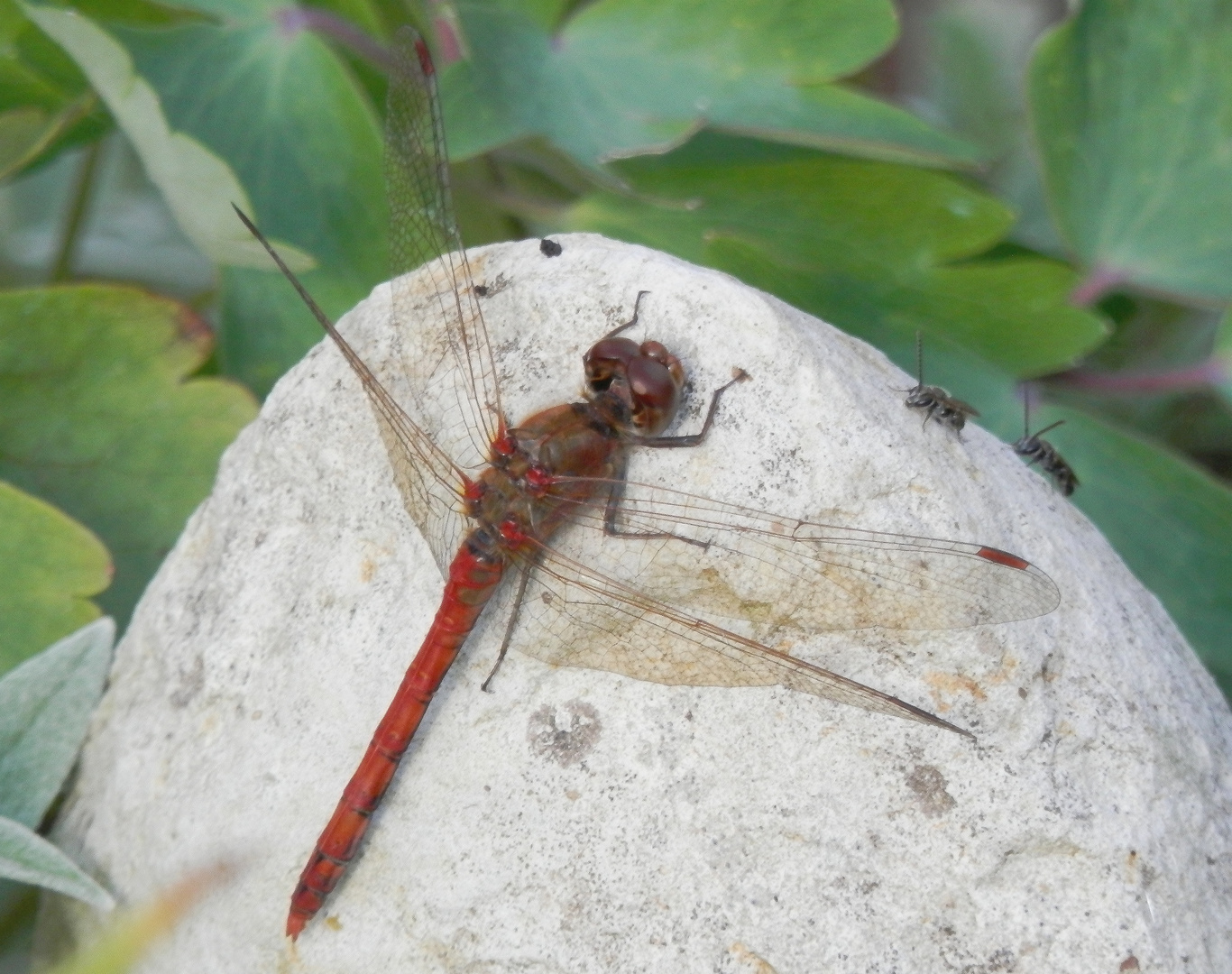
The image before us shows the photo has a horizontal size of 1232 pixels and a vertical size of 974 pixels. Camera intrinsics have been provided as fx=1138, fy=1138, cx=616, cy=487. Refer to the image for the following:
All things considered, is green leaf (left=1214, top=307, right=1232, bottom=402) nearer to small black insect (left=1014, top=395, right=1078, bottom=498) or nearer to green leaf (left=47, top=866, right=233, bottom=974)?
small black insect (left=1014, top=395, right=1078, bottom=498)

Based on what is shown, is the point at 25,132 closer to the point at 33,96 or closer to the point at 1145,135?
the point at 33,96

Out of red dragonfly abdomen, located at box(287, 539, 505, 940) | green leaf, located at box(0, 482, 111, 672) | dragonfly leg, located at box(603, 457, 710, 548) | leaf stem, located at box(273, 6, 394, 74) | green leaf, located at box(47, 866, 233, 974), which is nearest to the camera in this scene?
green leaf, located at box(47, 866, 233, 974)

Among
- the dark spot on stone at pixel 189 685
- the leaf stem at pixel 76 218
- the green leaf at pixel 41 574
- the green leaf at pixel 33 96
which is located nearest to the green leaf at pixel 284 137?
the green leaf at pixel 33 96

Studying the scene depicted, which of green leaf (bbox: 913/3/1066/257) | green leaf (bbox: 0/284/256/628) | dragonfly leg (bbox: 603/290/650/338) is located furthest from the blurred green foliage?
green leaf (bbox: 913/3/1066/257)

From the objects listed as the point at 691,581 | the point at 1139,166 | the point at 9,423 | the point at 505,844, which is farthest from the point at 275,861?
the point at 1139,166

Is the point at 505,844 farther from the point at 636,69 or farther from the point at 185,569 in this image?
the point at 636,69

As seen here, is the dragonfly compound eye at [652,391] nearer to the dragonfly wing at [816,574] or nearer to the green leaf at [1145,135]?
the dragonfly wing at [816,574]

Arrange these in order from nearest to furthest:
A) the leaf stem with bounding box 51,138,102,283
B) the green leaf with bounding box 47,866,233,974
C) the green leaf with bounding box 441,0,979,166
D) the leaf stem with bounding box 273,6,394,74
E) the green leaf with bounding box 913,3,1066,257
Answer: the green leaf with bounding box 47,866,233,974 < the green leaf with bounding box 441,0,979,166 < the leaf stem with bounding box 273,6,394,74 < the leaf stem with bounding box 51,138,102,283 < the green leaf with bounding box 913,3,1066,257

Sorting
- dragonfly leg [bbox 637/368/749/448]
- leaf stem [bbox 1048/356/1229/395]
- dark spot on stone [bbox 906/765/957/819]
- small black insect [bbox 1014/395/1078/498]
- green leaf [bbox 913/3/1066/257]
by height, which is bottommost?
green leaf [bbox 913/3/1066/257]
